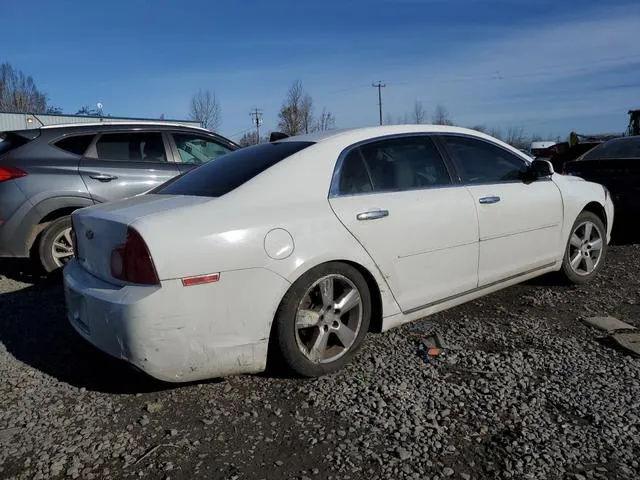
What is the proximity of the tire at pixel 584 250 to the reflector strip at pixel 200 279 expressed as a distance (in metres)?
3.37

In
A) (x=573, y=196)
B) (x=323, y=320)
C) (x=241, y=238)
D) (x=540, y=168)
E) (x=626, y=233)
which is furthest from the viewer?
(x=626, y=233)

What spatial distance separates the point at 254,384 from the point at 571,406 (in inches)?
68.4

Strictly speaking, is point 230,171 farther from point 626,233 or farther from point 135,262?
point 626,233

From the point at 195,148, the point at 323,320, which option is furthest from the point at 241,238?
the point at 195,148

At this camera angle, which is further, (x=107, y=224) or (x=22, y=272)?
(x=22, y=272)

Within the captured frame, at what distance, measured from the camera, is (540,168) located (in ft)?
15.0

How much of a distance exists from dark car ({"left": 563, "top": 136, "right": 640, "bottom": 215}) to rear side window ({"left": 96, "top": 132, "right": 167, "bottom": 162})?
5.44 metres

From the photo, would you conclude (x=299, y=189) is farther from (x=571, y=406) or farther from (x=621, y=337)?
(x=621, y=337)

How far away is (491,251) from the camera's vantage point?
13.4ft

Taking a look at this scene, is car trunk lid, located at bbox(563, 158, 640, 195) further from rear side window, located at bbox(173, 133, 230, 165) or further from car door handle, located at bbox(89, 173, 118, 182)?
car door handle, located at bbox(89, 173, 118, 182)

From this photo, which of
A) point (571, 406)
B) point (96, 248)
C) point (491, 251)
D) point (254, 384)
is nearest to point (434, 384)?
point (571, 406)

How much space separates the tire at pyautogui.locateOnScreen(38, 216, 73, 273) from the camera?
5414 mm

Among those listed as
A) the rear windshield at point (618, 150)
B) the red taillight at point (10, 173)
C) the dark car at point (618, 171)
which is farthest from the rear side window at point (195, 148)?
the rear windshield at point (618, 150)

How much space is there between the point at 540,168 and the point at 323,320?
2.49 m
